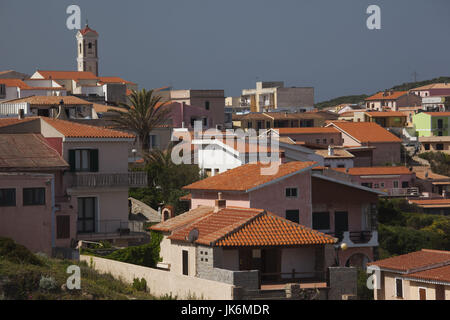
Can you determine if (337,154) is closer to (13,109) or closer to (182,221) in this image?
(13,109)

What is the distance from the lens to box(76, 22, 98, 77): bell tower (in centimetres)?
14750

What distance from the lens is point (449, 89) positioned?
145875mm

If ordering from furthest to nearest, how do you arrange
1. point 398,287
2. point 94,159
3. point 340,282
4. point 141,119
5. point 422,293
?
point 141,119
point 398,287
point 422,293
point 94,159
point 340,282

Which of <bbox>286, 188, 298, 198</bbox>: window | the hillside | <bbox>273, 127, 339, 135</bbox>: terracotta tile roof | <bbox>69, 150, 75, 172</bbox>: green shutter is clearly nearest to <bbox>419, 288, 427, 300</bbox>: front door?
<bbox>286, 188, 298, 198</bbox>: window

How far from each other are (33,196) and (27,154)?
272cm

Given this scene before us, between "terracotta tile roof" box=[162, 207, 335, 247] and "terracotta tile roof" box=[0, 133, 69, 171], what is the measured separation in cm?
606

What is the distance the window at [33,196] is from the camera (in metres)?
32.0

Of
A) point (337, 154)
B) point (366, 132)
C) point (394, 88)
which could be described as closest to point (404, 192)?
point (337, 154)

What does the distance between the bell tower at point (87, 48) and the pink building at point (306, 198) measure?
109 m

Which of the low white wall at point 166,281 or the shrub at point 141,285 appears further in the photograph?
the shrub at point 141,285

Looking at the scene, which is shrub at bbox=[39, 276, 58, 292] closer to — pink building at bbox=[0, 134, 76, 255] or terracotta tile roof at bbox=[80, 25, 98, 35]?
pink building at bbox=[0, 134, 76, 255]

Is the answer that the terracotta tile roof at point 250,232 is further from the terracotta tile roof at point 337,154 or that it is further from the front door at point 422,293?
the terracotta tile roof at point 337,154

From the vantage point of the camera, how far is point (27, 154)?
1362 inches

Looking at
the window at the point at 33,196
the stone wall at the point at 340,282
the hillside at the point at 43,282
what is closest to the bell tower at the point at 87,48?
the window at the point at 33,196
